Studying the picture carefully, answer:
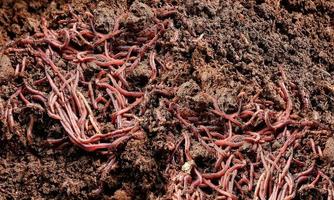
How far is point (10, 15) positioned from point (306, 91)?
3.10 metres

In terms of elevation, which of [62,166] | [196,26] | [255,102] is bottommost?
[62,166]

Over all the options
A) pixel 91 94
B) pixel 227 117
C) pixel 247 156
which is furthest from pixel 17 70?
pixel 247 156

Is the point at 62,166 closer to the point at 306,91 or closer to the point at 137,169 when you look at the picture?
the point at 137,169

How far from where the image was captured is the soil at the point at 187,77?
4305 mm

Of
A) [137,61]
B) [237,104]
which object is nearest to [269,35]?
[237,104]

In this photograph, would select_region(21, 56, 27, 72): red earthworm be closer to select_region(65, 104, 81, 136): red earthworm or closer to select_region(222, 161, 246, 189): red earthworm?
select_region(65, 104, 81, 136): red earthworm

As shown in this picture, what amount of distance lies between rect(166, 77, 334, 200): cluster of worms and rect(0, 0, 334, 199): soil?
0.08 meters

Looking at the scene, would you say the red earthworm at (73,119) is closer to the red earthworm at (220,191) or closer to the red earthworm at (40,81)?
the red earthworm at (40,81)

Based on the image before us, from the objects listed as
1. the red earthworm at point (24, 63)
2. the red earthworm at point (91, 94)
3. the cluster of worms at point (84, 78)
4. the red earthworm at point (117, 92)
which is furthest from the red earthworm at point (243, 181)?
the red earthworm at point (24, 63)

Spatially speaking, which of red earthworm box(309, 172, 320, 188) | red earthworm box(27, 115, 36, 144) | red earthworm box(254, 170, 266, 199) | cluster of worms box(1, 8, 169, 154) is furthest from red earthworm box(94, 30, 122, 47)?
red earthworm box(309, 172, 320, 188)

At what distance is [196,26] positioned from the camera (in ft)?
17.0

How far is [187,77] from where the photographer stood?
16.0 ft

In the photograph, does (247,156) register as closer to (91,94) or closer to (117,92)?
(117,92)

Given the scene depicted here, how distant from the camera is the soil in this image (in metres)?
4.30
